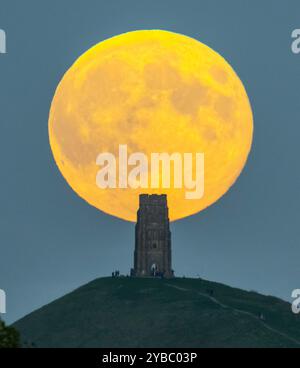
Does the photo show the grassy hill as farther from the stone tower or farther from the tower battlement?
the tower battlement

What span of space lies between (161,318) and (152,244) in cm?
2019

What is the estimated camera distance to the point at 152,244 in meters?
198

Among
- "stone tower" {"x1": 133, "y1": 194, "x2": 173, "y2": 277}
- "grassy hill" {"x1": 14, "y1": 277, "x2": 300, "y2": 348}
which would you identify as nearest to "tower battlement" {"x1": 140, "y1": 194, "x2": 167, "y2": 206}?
"stone tower" {"x1": 133, "y1": 194, "x2": 173, "y2": 277}

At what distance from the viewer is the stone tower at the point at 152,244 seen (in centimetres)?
19688

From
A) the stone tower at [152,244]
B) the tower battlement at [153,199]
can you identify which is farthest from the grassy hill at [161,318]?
the tower battlement at [153,199]

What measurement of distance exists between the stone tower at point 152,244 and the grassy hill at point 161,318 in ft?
10.1

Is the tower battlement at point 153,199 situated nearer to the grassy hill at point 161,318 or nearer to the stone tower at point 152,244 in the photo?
the stone tower at point 152,244

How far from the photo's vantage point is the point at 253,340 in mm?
166375

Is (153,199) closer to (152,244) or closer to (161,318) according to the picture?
(152,244)

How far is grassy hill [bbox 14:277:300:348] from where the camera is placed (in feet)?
559

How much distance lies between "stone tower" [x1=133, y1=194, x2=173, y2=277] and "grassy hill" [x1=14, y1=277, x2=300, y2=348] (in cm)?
307

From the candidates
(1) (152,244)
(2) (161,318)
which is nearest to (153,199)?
(1) (152,244)

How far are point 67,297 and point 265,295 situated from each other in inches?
1075
